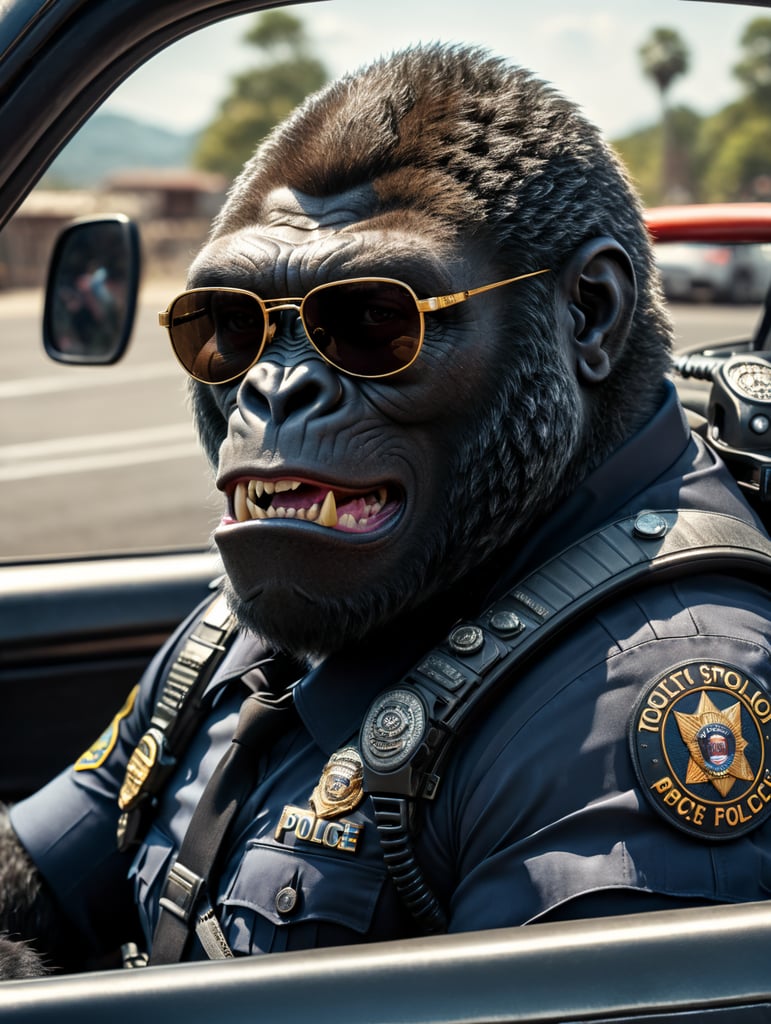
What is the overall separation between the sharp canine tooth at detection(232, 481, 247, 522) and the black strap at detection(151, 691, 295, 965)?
0.85 ft

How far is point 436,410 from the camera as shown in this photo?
1512mm

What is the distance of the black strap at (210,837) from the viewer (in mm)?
1496

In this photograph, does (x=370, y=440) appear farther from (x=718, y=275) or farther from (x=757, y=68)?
(x=757, y=68)

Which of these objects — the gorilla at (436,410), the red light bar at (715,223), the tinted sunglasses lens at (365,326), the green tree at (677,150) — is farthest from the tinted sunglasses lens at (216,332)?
the green tree at (677,150)

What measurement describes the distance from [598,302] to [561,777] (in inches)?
24.6

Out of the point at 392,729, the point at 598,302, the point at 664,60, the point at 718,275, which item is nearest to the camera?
the point at 392,729

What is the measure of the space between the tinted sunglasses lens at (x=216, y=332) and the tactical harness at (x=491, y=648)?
443mm

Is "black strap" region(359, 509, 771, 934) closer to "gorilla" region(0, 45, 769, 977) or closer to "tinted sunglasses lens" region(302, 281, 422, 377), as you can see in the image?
"gorilla" region(0, 45, 769, 977)

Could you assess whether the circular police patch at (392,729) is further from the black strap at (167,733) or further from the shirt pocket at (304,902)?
the black strap at (167,733)

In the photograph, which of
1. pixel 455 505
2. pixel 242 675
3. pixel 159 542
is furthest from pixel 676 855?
pixel 159 542

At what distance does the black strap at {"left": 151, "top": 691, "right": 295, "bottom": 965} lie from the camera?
1.50 metres

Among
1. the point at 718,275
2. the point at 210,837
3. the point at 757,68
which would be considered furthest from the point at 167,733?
the point at 757,68

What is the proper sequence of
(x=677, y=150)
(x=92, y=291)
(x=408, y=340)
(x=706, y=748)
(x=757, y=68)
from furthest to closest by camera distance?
(x=677, y=150) < (x=757, y=68) < (x=92, y=291) < (x=408, y=340) < (x=706, y=748)

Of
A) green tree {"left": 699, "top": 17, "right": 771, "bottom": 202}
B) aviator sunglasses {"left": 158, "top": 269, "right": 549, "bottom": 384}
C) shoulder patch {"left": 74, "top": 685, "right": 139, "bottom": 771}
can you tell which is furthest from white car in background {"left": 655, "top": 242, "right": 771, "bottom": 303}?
green tree {"left": 699, "top": 17, "right": 771, "bottom": 202}
